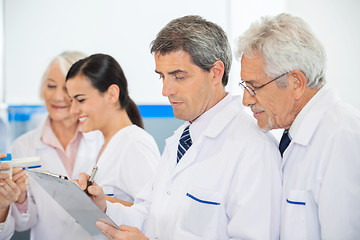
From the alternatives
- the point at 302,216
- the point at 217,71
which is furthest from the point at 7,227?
the point at 302,216

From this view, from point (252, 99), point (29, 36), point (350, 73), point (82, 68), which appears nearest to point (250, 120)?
point (252, 99)

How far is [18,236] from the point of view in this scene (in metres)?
2.61

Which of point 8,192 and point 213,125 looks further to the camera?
point 8,192

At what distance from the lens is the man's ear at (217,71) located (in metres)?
1.40

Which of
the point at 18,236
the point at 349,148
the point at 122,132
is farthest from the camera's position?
the point at 18,236

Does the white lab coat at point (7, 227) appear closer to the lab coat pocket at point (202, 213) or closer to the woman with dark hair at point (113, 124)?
the woman with dark hair at point (113, 124)

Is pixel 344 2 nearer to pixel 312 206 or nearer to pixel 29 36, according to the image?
pixel 312 206

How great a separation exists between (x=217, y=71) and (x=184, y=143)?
29cm

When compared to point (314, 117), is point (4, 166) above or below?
below

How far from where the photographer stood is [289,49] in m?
1.22

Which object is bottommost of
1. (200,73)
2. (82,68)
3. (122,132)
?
(122,132)

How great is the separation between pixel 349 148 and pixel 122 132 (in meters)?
1.08

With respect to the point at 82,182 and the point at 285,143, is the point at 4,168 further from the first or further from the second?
the point at 285,143

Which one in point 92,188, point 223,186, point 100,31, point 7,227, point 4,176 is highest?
point 100,31
